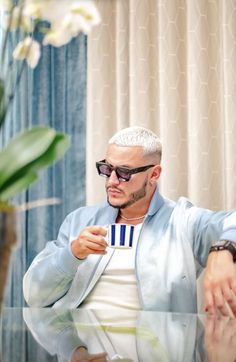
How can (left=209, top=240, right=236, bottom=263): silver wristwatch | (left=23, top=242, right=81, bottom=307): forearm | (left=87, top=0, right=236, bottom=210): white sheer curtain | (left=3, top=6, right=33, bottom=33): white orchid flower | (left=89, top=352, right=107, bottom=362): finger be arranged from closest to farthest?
(left=3, top=6, right=33, bottom=33): white orchid flower → (left=89, top=352, right=107, bottom=362): finger → (left=209, top=240, right=236, bottom=263): silver wristwatch → (left=23, top=242, right=81, bottom=307): forearm → (left=87, top=0, right=236, bottom=210): white sheer curtain

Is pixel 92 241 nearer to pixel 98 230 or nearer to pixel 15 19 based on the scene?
pixel 98 230

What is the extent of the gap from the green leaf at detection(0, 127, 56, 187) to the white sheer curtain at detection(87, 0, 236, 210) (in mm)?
1736

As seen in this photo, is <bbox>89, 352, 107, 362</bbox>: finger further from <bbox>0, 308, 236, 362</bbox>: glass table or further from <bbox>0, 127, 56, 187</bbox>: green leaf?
<bbox>0, 127, 56, 187</bbox>: green leaf

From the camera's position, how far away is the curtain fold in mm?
2625

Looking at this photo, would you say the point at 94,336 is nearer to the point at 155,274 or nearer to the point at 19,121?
the point at 155,274

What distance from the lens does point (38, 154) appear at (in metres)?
0.81

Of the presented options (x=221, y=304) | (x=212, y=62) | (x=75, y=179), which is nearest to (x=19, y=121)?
(x=75, y=179)

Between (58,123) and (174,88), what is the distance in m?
0.50

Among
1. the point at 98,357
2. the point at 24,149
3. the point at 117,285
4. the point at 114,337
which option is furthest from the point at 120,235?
the point at 24,149

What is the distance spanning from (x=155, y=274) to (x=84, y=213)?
0.37 metres

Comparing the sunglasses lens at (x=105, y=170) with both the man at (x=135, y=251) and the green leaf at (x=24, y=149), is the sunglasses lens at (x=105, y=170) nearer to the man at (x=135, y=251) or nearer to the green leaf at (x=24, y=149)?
the man at (x=135, y=251)

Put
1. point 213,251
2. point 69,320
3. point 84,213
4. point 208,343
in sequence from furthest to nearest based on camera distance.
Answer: point 84,213
point 213,251
point 69,320
point 208,343

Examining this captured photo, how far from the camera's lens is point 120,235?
68.8 inches

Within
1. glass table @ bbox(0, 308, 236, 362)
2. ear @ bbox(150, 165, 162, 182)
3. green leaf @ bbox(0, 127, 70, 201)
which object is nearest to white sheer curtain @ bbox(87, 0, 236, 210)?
ear @ bbox(150, 165, 162, 182)
